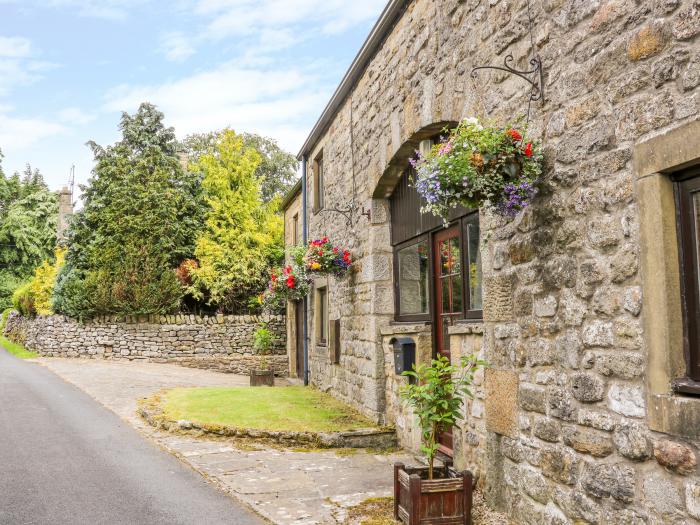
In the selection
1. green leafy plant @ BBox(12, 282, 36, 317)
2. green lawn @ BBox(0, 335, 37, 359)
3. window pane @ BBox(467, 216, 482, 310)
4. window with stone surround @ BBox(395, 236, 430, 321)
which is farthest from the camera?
green leafy plant @ BBox(12, 282, 36, 317)

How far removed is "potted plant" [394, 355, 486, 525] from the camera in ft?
15.6

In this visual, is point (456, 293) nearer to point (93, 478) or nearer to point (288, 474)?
point (288, 474)

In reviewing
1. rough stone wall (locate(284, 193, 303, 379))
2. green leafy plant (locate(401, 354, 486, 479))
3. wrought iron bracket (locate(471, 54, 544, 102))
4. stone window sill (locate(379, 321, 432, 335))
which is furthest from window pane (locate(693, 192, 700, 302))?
rough stone wall (locate(284, 193, 303, 379))

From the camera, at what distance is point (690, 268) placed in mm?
3309

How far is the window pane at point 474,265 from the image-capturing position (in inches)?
Answer: 241

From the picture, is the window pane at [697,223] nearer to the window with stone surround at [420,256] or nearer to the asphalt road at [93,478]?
the window with stone surround at [420,256]

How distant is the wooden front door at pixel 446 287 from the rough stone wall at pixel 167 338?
13165 mm

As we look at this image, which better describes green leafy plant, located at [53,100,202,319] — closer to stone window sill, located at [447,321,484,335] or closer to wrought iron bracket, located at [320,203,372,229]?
wrought iron bracket, located at [320,203,372,229]

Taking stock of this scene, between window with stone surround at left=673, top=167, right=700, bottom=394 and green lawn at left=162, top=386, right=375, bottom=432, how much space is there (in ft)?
17.6

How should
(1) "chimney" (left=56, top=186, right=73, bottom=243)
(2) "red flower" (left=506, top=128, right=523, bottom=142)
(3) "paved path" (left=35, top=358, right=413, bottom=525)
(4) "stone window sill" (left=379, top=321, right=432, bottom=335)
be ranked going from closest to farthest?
(2) "red flower" (left=506, top=128, right=523, bottom=142)
(3) "paved path" (left=35, top=358, right=413, bottom=525)
(4) "stone window sill" (left=379, top=321, right=432, bottom=335)
(1) "chimney" (left=56, top=186, right=73, bottom=243)

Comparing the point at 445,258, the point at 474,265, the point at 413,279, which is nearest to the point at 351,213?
the point at 413,279

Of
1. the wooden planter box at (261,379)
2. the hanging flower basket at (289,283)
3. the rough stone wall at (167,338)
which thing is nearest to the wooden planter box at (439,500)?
the hanging flower basket at (289,283)

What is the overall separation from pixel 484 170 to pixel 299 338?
12893 mm

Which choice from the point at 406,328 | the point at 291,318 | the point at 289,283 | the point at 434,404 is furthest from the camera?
the point at 291,318
